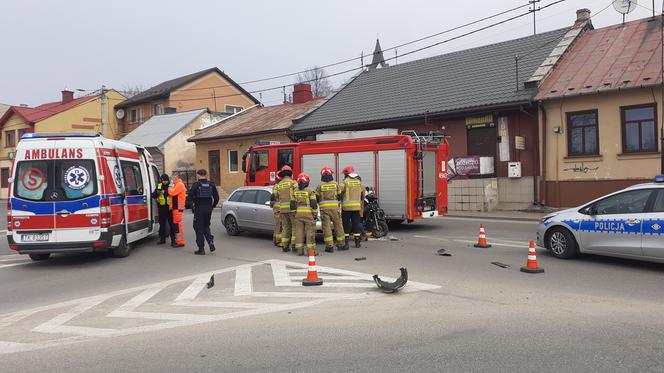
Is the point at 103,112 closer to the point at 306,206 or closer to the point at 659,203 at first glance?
the point at 306,206

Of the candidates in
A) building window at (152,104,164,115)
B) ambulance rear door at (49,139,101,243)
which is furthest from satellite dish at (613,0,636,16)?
building window at (152,104,164,115)

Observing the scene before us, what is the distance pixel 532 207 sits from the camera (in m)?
18.5

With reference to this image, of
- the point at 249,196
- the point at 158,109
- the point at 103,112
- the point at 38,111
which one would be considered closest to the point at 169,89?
the point at 158,109

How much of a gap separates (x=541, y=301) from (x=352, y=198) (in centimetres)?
522

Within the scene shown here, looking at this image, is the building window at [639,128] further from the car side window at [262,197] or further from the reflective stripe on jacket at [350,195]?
the car side window at [262,197]

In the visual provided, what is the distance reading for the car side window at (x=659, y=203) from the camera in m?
7.96

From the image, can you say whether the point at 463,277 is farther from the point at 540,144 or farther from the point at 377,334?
the point at 540,144

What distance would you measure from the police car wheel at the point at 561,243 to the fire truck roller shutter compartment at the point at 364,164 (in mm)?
5123

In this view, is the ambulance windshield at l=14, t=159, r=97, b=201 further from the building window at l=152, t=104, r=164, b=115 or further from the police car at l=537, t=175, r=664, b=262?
the building window at l=152, t=104, r=164, b=115

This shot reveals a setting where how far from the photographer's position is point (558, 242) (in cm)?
926

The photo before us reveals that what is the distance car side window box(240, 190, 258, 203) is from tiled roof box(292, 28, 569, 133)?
34.0ft

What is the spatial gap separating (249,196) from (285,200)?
3040mm

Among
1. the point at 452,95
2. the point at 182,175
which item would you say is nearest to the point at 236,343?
the point at 452,95

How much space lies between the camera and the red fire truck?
1317 cm
